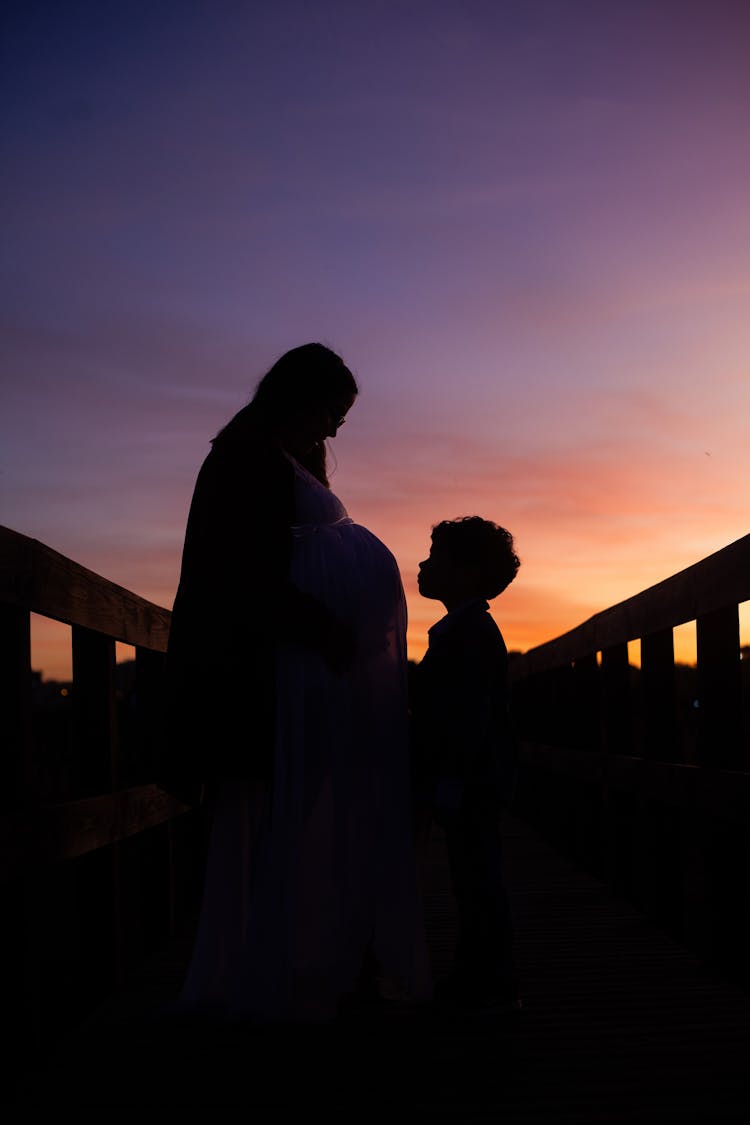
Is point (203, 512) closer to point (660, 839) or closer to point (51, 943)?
point (51, 943)

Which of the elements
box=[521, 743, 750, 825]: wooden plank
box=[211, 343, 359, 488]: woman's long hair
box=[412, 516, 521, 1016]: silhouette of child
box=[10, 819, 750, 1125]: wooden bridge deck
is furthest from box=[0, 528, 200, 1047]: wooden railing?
box=[521, 743, 750, 825]: wooden plank

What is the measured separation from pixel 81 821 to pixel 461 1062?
1230mm

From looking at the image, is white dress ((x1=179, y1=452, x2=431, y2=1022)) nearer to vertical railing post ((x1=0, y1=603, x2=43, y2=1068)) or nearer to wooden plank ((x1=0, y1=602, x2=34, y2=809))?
vertical railing post ((x1=0, y1=603, x2=43, y2=1068))

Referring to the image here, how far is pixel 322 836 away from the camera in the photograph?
370 centimetres

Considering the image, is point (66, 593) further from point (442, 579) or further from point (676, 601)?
point (676, 601)

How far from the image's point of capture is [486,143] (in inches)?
347

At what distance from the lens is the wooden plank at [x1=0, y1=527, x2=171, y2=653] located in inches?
126

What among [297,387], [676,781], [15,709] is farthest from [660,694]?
[15,709]

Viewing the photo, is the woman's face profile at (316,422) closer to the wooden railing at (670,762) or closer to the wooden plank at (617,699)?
the wooden railing at (670,762)

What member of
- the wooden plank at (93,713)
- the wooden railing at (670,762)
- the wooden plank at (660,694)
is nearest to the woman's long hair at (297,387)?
the wooden plank at (93,713)

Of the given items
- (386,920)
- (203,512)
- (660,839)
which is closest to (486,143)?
(660,839)

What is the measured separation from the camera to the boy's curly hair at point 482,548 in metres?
4.20

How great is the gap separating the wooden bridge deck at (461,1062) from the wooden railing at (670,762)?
331 mm

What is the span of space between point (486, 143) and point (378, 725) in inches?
234
